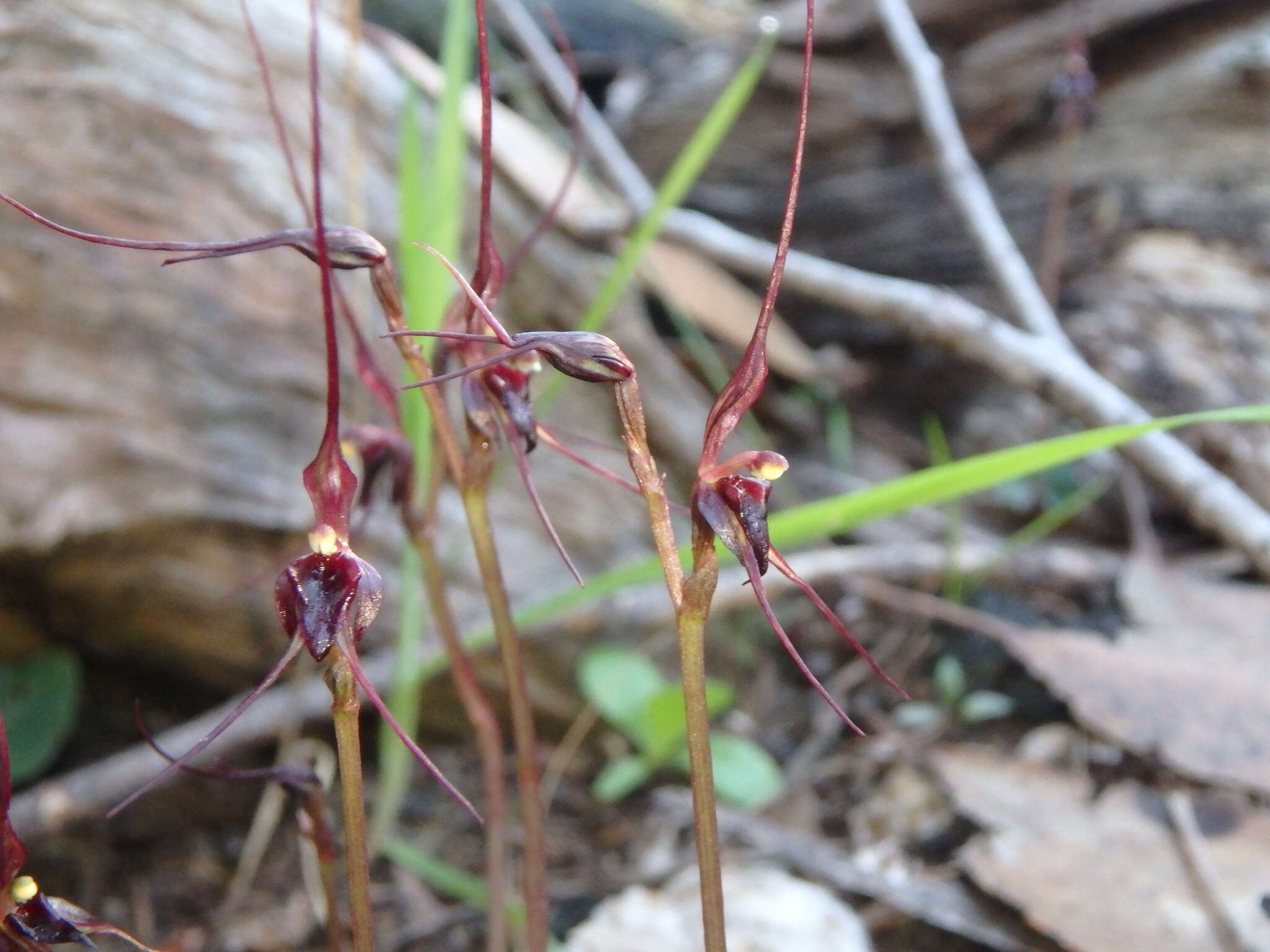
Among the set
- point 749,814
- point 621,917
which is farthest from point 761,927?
point 749,814

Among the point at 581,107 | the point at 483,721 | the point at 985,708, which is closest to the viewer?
the point at 483,721

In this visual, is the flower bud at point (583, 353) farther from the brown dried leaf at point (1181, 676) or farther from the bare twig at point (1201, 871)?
the brown dried leaf at point (1181, 676)

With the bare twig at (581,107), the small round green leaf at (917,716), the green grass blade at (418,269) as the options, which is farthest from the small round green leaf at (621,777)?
the bare twig at (581,107)

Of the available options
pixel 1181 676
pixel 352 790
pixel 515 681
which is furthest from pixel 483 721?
pixel 1181 676

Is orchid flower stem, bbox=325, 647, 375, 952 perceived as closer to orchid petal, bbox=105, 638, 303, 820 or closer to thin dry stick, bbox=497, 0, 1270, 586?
orchid petal, bbox=105, 638, 303, 820

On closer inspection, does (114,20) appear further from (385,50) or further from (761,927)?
(761,927)

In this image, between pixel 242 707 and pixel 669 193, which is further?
pixel 669 193

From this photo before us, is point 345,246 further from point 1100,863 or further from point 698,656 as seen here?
point 1100,863
